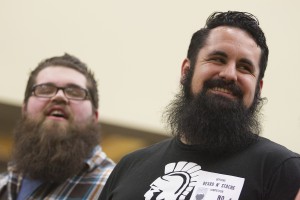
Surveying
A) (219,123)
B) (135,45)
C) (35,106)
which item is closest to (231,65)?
(219,123)

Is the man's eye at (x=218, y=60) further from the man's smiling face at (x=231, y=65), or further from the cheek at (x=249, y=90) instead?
the cheek at (x=249, y=90)

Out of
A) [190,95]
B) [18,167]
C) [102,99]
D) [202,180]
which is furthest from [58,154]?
[102,99]

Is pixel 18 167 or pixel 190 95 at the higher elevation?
pixel 190 95

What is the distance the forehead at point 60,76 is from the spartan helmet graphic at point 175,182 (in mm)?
957

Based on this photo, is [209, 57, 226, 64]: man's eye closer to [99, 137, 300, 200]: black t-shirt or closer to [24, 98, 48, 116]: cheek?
[99, 137, 300, 200]: black t-shirt

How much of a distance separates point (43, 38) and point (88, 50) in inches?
15.6

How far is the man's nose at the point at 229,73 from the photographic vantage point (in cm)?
156

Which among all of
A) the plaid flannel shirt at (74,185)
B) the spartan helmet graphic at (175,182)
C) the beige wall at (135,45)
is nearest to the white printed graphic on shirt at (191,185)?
the spartan helmet graphic at (175,182)

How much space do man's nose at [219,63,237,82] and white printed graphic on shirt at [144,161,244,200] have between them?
287 mm

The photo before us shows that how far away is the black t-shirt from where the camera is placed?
135cm

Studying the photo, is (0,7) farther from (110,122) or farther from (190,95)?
(190,95)

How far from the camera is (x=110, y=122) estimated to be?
4.45 meters

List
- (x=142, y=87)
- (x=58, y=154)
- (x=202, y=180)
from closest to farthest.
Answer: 1. (x=202, y=180)
2. (x=58, y=154)
3. (x=142, y=87)

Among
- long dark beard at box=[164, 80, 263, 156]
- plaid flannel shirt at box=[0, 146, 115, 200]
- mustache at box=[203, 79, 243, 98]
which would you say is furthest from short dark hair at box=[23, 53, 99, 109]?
mustache at box=[203, 79, 243, 98]
